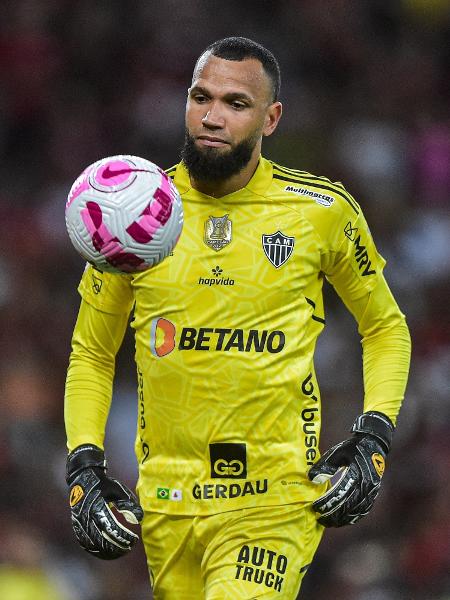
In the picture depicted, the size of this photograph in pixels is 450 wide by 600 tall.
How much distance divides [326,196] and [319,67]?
22.5ft

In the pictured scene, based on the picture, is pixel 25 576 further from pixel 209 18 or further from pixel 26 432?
pixel 209 18

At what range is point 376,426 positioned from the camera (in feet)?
17.7

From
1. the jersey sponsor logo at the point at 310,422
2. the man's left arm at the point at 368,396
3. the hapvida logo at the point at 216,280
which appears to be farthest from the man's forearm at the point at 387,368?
the hapvida logo at the point at 216,280

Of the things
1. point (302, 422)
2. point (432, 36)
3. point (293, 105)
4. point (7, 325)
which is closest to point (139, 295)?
point (302, 422)

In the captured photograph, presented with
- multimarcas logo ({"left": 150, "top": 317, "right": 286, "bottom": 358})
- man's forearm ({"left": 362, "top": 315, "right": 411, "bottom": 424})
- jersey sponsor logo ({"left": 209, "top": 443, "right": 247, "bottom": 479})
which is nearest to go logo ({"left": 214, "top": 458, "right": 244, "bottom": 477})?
jersey sponsor logo ({"left": 209, "top": 443, "right": 247, "bottom": 479})

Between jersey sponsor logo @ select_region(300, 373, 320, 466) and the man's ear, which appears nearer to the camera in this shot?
jersey sponsor logo @ select_region(300, 373, 320, 466)

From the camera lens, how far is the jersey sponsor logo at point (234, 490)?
525 cm

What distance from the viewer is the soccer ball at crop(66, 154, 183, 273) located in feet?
15.7

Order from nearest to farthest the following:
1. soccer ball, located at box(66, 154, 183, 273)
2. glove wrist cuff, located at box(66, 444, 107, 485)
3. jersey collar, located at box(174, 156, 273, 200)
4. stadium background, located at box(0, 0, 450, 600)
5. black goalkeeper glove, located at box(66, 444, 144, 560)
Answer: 1. soccer ball, located at box(66, 154, 183, 273)
2. black goalkeeper glove, located at box(66, 444, 144, 560)
3. glove wrist cuff, located at box(66, 444, 107, 485)
4. jersey collar, located at box(174, 156, 273, 200)
5. stadium background, located at box(0, 0, 450, 600)

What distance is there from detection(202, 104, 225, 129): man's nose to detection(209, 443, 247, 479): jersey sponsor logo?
4.11 feet

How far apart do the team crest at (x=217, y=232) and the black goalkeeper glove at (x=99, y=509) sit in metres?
0.98

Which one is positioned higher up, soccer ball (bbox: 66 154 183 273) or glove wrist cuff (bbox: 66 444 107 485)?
soccer ball (bbox: 66 154 183 273)

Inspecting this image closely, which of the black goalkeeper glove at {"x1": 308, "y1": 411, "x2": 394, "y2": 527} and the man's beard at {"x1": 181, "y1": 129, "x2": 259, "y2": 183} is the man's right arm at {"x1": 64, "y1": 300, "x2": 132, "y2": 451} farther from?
the black goalkeeper glove at {"x1": 308, "y1": 411, "x2": 394, "y2": 527}

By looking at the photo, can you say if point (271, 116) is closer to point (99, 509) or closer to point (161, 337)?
point (161, 337)
